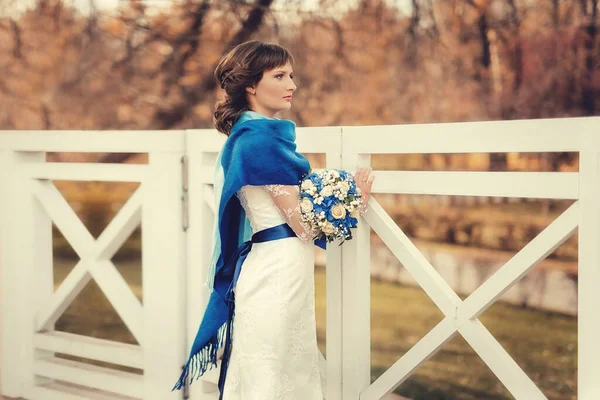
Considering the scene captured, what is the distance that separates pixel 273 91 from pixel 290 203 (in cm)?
29

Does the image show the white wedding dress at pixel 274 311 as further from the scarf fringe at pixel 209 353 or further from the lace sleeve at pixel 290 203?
the scarf fringe at pixel 209 353

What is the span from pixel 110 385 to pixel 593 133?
1872 mm

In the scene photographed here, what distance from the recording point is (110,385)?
106 inches

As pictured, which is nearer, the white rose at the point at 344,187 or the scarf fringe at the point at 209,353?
the white rose at the point at 344,187

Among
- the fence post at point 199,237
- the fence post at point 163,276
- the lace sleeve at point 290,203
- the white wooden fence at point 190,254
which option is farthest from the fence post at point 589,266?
the fence post at point 163,276

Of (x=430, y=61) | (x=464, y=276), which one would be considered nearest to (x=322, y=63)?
(x=430, y=61)

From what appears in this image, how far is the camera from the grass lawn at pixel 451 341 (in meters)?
4.56

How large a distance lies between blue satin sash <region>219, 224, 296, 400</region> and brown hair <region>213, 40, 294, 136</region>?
0.96 ft

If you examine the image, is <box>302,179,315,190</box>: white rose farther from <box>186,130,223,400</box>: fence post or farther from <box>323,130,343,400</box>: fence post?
<box>186,130,223,400</box>: fence post

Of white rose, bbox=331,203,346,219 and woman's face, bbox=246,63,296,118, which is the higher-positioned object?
woman's face, bbox=246,63,296,118

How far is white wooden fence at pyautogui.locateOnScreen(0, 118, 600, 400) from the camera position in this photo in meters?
1.70

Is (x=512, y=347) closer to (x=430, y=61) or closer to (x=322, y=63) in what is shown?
(x=430, y=61)

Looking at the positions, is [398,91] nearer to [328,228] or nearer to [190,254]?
[190,254]

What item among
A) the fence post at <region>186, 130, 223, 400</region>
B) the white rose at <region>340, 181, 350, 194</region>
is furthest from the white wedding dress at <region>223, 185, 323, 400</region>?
the fence post at <region>186, 130, 223, 400</region>
